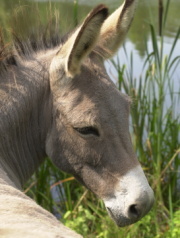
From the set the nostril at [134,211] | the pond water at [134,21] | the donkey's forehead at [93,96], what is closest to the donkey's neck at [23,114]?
the donkey's forehead at [93,96]

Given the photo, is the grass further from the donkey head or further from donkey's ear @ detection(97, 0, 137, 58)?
the donkey head

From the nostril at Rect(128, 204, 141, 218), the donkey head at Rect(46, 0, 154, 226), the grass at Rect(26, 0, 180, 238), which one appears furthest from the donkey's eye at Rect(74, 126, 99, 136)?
the grass at Rect(26, 0, 180, 238)

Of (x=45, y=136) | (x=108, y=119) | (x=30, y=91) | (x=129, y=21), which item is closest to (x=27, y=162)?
(x=45, y=136)

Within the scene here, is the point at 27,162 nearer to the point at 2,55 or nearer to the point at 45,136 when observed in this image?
the point at 45,136

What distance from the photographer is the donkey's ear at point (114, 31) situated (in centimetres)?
252

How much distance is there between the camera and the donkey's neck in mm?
2367

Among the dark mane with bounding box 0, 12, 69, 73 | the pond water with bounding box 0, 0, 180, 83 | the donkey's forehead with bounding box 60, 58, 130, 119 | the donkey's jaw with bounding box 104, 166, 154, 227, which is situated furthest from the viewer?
the pond water with bounding box 0, 0, 180, 83

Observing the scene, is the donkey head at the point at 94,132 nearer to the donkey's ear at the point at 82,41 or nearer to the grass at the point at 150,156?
the donkey's ear at the point at 82,41

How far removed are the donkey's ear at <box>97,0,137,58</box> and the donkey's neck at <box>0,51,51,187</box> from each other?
1.40ft

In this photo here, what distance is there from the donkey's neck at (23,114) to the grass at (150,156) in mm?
1513

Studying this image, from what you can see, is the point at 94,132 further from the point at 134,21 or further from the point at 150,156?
the point at 134,21

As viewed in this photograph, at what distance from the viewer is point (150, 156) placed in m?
4.43

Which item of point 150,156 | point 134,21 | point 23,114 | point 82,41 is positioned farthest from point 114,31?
point 134,21

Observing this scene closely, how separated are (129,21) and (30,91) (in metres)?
0.79
